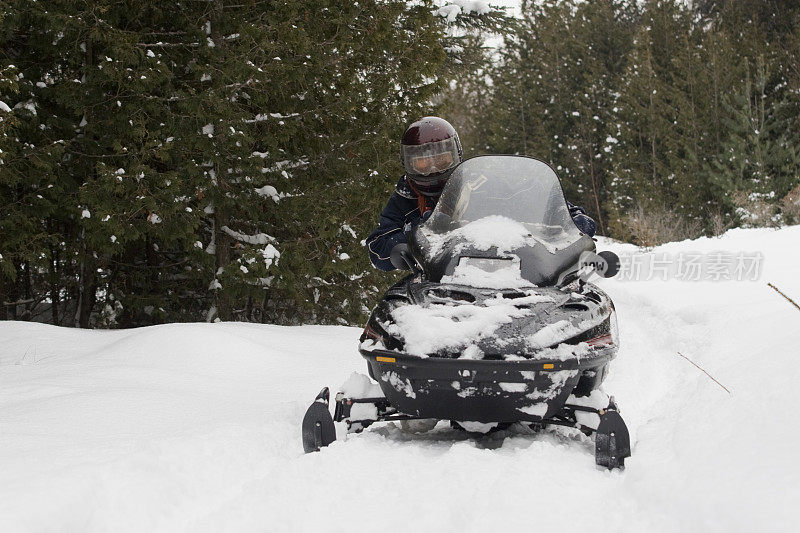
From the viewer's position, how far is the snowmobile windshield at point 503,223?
3.75 m

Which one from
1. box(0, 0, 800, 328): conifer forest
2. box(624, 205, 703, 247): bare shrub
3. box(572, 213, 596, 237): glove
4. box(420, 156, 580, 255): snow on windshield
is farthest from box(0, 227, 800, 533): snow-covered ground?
box(624, 205, 703, 247): bare shrub

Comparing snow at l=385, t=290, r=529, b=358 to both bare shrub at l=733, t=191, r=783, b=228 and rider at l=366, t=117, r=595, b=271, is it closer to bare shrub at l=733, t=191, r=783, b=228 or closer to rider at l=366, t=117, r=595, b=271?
rider at l=366, t=117, r=595, b=271

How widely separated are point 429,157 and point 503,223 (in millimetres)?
1244

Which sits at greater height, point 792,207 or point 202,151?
point 202,151

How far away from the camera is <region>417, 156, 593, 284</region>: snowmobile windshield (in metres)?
3.75

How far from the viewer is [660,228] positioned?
21.1 meters

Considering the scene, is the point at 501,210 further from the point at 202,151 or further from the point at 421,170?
the point at 202,151

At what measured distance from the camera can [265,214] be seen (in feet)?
30.6

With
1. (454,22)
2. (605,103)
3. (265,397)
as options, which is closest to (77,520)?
(265,397)

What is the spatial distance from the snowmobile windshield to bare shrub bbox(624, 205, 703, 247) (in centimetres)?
1562

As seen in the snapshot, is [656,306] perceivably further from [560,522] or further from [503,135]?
[503,135]

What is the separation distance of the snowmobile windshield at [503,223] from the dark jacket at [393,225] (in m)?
0.65

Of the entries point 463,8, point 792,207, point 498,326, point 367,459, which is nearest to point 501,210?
point 498,326

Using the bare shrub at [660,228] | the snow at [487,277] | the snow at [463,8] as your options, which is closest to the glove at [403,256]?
Result: the snow at [487,277]
